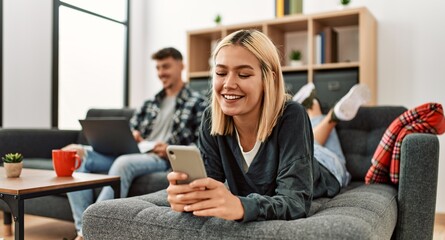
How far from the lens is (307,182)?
1156 mm

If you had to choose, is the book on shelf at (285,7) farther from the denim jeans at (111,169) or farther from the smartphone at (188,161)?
the smartphone at (188,161)

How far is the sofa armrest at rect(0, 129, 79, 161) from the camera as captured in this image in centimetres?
264

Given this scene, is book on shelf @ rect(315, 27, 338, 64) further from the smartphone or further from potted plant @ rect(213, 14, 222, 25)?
the smartphone

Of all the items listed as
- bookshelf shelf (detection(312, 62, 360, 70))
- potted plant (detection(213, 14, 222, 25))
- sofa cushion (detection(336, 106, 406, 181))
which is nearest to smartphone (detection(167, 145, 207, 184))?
sofa cushion (detection(336, 106, 406, 181))

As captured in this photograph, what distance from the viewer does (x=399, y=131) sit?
1800mm

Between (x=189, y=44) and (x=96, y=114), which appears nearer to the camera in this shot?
(x=96, y=114)

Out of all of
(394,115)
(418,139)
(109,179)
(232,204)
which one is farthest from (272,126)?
(394,115)

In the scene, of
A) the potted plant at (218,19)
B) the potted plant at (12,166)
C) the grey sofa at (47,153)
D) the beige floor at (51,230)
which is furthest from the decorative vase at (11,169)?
the potted plant at (218,19)

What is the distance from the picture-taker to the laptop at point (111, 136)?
6.98 feet

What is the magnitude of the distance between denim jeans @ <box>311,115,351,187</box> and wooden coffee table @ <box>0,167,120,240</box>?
0.83m

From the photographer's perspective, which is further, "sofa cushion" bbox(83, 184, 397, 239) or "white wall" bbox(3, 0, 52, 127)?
"white wall" bbox(3, 0, 52, 127)

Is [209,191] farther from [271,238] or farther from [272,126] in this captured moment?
[272,126]

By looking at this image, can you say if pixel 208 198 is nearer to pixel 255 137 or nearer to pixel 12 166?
pixel 255 137

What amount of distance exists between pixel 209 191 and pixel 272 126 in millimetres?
373
